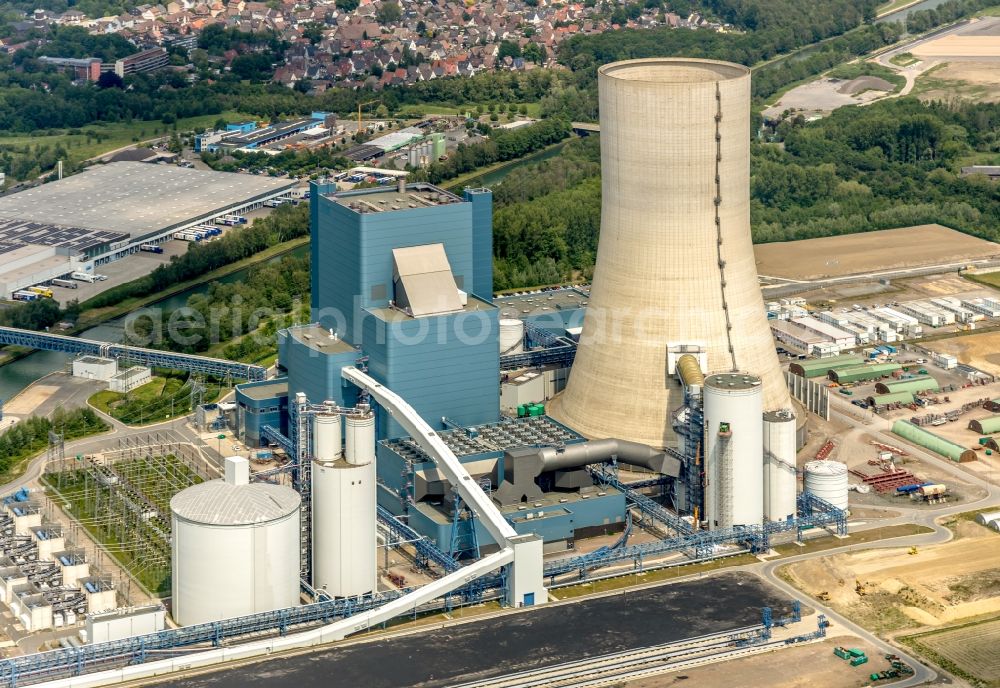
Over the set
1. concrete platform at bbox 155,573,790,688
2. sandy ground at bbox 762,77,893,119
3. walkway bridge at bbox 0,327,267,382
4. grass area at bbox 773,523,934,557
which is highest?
sandy ground at bbox 762,77,893,119

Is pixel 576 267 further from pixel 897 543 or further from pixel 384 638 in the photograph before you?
pixel 384 638

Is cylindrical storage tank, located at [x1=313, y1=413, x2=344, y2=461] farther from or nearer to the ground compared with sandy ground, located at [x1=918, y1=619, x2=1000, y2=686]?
farther from the ground

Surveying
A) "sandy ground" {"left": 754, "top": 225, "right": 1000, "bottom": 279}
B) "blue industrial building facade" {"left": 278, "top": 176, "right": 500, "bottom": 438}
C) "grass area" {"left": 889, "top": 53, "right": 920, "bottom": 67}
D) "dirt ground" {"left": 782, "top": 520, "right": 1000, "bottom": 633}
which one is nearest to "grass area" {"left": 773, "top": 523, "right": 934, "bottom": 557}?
"dirt ground" {"left": 782, "top": 520, "right": 1000, "bottom": 633}

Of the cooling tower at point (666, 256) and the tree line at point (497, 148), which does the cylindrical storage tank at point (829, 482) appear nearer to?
the cooling tower at point (666, 256)

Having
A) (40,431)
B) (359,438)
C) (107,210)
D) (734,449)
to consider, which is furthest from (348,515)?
(107,210)

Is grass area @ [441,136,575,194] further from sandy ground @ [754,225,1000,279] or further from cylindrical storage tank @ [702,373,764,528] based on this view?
cylindrical storage tank @ [702,373,764,528]
